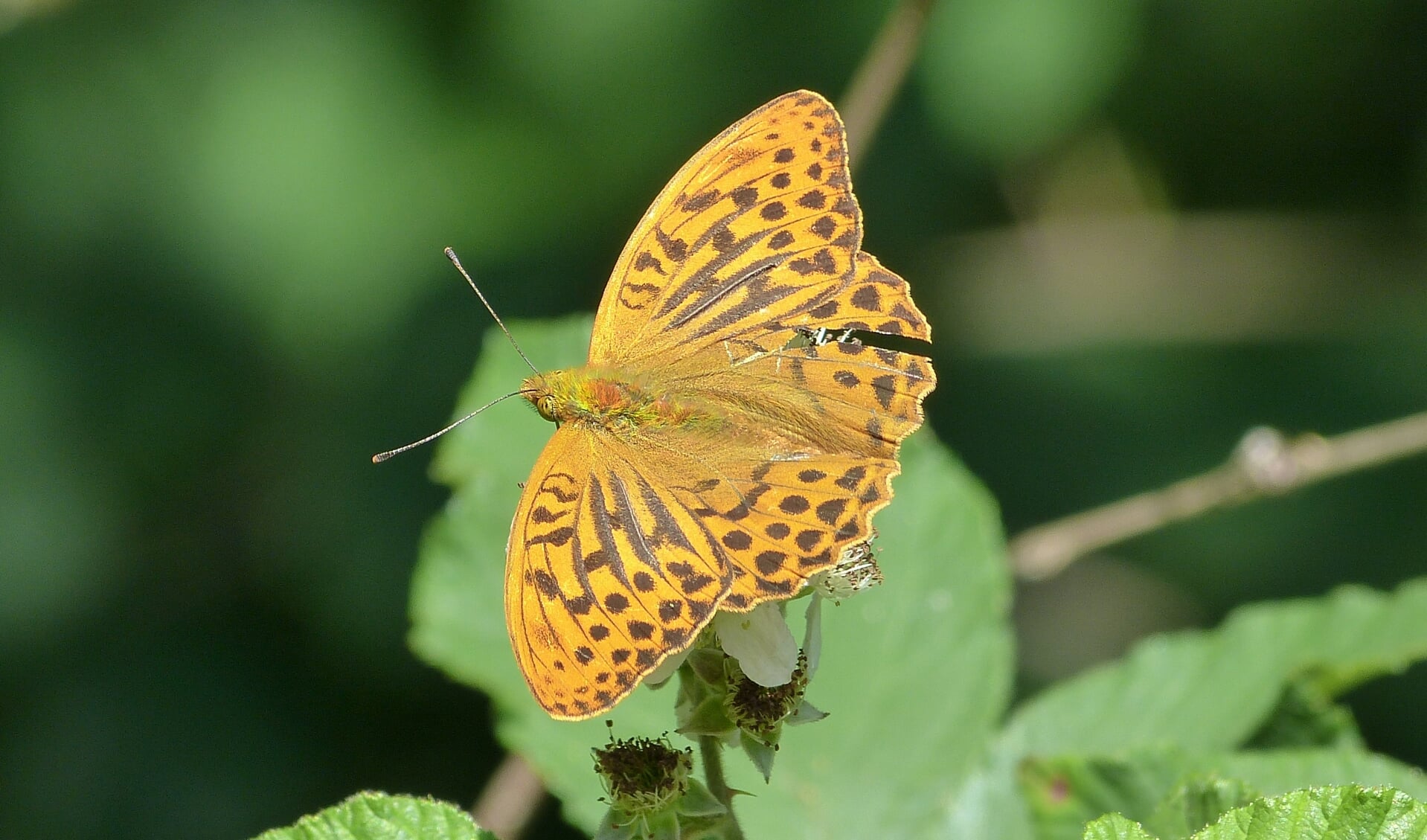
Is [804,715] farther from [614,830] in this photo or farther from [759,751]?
[614,830]

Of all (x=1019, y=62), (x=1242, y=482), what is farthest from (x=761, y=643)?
(x=1019, y=62)

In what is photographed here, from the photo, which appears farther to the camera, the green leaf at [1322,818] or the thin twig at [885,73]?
the thin twig at [885,73]

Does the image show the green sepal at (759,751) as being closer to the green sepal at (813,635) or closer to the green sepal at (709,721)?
the green sepal at (709,721)

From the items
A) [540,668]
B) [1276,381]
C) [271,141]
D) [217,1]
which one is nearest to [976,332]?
[1276,381]

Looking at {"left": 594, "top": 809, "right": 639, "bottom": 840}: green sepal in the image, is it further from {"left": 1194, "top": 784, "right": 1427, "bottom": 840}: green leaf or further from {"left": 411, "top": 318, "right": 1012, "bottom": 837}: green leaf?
{"left": 1194, "top": 784, "right": 1427, "bottom": 840}: green leaf

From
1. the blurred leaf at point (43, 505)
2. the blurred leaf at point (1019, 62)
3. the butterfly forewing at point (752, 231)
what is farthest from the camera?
the blurred leaf at point (1019, 62)

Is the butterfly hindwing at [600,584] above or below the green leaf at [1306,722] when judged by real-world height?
above

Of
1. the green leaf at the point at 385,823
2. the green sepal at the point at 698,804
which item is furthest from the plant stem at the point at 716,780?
the green leaf at the point at 385,823
